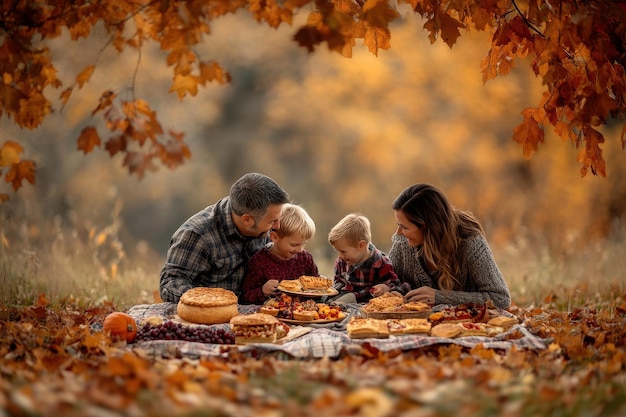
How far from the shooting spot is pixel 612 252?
9.57 metres

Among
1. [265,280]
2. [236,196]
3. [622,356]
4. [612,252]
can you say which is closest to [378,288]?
[265,280]

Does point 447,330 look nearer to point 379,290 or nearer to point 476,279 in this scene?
point 476,279

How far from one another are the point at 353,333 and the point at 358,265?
1.55 m

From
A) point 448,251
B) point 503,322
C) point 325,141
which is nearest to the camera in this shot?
point 503,322

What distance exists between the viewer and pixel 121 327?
5.11 meters

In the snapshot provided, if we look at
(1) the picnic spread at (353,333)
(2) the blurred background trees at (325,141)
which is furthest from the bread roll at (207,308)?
(2) the blurred background trees at (325,141)

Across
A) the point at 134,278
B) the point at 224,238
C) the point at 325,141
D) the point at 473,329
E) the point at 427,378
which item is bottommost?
the point at 427,378

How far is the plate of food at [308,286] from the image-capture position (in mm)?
6109

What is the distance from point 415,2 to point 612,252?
18.8ft

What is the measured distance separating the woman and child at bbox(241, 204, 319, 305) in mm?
847

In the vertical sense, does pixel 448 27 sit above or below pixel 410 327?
above

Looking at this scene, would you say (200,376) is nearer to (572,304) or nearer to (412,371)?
(412,371)

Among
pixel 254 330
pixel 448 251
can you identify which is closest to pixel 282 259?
pixel 448 251

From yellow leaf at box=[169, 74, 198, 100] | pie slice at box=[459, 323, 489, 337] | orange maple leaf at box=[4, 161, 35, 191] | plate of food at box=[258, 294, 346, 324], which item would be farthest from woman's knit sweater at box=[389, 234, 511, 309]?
orange maple leaf at box=[4, 161, 35, 191]
